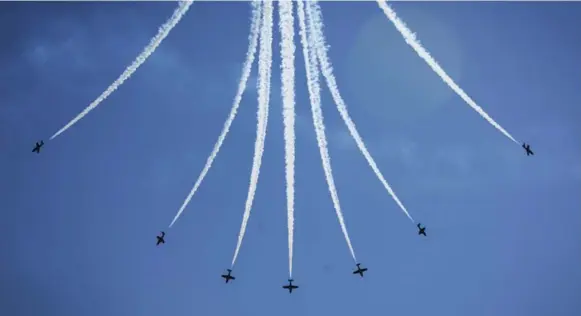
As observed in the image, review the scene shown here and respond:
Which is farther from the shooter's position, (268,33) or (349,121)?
(349,121)

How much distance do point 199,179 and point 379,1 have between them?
14410 mm

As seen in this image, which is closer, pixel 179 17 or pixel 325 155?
pixel 179 17

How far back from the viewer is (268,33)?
26188 millimetres

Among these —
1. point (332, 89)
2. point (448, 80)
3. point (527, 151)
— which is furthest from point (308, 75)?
point (527, 151)

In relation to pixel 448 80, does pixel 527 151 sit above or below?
above

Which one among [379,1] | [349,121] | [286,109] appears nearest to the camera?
[379,1]

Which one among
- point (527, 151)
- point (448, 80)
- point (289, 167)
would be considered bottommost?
point (289, 167)

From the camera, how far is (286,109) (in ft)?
87.8

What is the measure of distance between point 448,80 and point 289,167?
387 inches

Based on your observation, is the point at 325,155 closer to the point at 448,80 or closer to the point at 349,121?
Answer: the point at 349,121

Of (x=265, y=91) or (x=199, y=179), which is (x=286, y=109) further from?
(x=199, y=179)

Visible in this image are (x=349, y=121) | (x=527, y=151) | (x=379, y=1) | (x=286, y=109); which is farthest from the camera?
(x=527, y=151)

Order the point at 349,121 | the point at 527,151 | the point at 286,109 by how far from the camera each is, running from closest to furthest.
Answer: the point at 286,109 < the point at 349,121 < the point at 527,151

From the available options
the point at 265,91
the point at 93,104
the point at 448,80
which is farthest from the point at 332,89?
the point at 93,104
